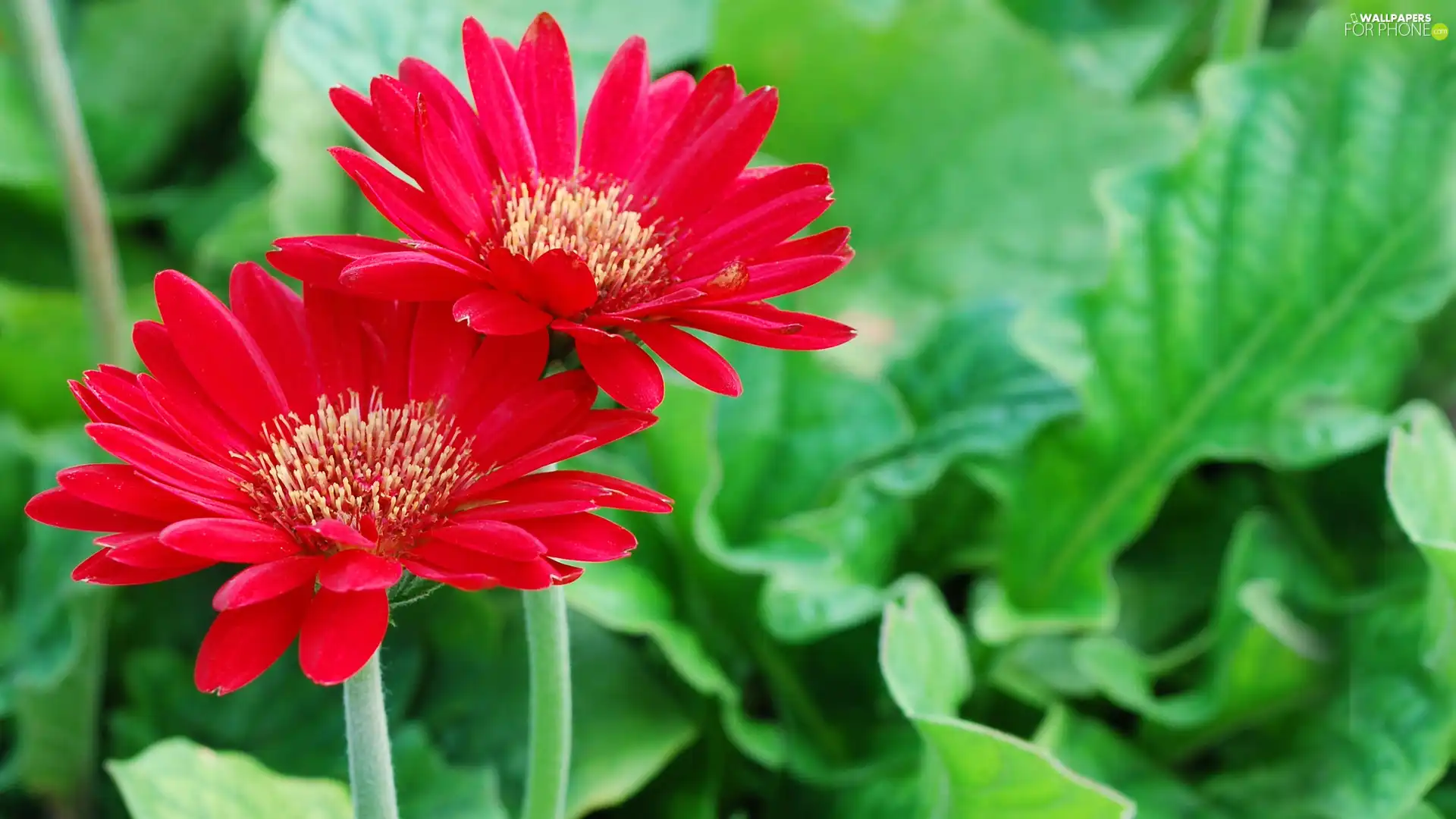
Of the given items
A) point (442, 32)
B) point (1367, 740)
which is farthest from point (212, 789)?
point (1367, 740)

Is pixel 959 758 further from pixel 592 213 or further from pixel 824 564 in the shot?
pixel 592 213

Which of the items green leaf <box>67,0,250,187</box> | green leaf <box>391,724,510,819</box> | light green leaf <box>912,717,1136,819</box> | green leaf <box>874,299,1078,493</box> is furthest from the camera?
green leaf <box>67,0,250,187</box>

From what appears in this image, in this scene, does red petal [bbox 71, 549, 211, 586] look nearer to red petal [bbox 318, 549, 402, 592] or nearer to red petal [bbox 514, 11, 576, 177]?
red petal [bbox 318, 549, 402, 592]

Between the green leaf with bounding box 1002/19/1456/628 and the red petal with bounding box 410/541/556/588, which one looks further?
the green leaf with bounding box 1002/19/1456/628

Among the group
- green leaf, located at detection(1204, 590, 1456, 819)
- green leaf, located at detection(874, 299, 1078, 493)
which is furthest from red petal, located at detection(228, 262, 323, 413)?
green leaf, located at detection(1204, 590, 1456, 819)

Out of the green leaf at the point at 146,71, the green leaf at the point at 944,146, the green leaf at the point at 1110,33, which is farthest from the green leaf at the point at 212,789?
the green leaf at the point at 1110,33

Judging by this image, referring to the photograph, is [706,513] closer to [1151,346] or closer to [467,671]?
[467,671]

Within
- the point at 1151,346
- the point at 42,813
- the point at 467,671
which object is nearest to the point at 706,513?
the point at 467,671
